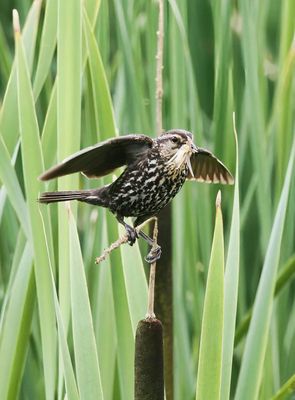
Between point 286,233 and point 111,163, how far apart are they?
62cm

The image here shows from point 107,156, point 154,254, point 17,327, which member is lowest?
point 17,327

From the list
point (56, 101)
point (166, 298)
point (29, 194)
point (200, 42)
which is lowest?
point (166, 298)

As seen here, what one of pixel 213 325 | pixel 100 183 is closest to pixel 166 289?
pixel 100 183

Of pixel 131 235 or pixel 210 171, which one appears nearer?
pixel 131 235

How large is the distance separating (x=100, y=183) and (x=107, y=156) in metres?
0.44

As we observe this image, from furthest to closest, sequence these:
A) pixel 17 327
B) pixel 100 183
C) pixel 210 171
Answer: pixel 100 183 < pixel 17 327 < pixel 210 171

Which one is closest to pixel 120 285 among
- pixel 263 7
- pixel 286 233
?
pixel 286 233

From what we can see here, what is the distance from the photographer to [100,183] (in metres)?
1.25

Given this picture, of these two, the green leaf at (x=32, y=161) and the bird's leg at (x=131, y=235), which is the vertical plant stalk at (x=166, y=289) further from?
Answer: the bird's leg at (x=131, y=235)

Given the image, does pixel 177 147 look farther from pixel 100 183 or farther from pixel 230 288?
pixel 100 183

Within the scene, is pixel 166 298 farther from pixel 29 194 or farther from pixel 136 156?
pixel 136 156

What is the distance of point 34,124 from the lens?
102cm

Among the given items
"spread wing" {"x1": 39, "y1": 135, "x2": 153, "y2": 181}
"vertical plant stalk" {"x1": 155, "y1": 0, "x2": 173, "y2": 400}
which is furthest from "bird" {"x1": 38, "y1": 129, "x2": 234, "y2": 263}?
"vertical plant stalk" {"x1": 155, "y1": 0, "x2": 173, "y2": 400}

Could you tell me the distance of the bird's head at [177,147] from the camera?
0.81m
